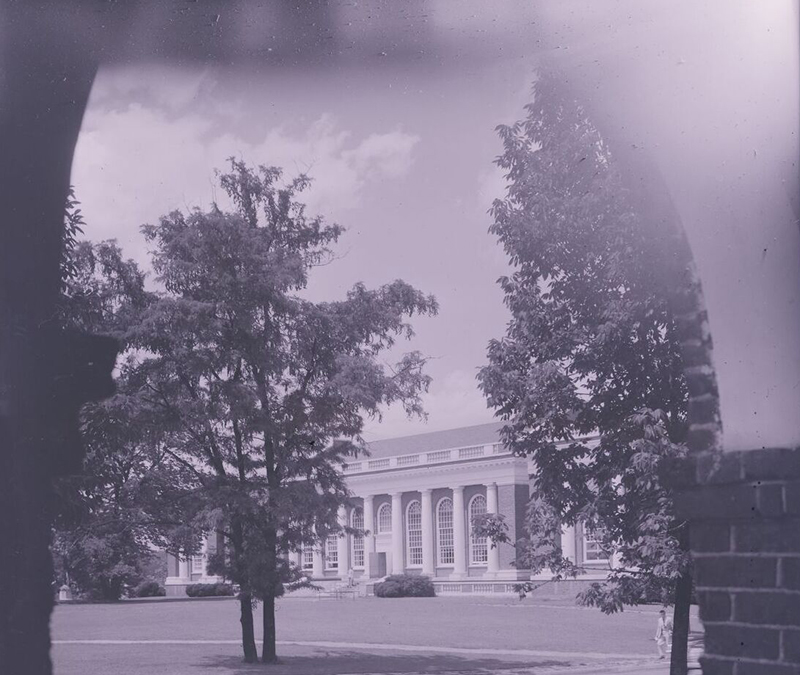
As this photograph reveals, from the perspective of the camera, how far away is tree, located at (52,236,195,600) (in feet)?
24.5

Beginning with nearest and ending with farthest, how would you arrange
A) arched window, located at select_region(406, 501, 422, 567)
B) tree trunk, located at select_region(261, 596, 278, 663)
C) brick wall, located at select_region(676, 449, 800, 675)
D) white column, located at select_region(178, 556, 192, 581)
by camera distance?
brick wall, located at select_region(676, 449, 800, 675) < tree trunk, located at select_region(261, 596, 278, 663) < white column, located at select_region(178, 556, 192, 581) < arched window, located at select_region(406, 501, 422, 567)

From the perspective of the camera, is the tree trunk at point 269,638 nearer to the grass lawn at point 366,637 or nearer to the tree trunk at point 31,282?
the grass lawn at point 366,637

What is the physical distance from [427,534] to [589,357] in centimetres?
2166

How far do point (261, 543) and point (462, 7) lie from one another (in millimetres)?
9143

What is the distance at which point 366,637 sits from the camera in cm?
2173

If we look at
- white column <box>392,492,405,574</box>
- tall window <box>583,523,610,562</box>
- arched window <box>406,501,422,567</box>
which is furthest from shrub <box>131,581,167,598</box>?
tall window <box>583,523,610,562</box>

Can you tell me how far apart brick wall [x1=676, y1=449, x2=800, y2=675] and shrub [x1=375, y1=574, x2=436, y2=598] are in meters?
20.1

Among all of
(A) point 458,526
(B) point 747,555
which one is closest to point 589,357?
(B) point 747,555

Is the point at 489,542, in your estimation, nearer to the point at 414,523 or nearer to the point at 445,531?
the point at 414,523

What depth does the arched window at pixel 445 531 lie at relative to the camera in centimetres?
3132

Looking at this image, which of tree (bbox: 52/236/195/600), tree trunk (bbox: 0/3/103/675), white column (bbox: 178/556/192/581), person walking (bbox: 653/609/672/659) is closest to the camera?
tree trunk (bbox: 0/3/103/675)

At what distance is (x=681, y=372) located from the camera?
877 cm

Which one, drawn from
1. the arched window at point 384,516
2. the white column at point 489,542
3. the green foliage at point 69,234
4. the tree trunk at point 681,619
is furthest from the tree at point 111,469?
the white column at point 489,542

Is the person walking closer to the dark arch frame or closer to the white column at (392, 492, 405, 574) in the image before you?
the white column at (392, 492, 405, 574)
